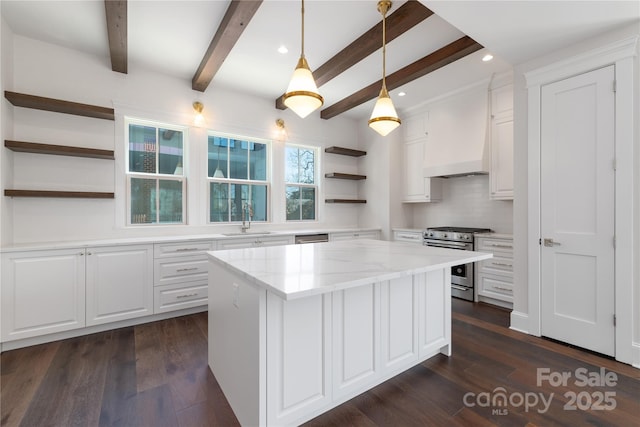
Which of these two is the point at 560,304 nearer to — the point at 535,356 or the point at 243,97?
the point at 535,356

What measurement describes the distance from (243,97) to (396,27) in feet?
8.09

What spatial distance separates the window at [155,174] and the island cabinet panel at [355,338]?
9.45ft

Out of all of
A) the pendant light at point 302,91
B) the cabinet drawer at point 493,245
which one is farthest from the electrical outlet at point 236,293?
the cabinet drawer at point 493,245

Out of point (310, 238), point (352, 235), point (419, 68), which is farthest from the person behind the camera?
point (352, 235)

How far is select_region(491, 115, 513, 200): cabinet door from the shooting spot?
347cm

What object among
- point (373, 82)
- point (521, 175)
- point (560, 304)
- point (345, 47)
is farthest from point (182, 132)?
point (560, 304)

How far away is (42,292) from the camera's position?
2.51 metres

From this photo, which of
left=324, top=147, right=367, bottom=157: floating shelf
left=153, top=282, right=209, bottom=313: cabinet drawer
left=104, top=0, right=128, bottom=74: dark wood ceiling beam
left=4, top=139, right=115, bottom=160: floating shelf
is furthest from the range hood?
left=4, top=139, right=115, bottom=160: floating shelf

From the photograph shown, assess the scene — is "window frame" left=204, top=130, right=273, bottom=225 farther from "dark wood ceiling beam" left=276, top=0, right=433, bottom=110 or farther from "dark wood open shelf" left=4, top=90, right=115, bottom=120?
"dark wood ceiling beam" left=276, top=0, right=433, bottom=110

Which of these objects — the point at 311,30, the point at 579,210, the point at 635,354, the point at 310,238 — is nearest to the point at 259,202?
the point at 310,238

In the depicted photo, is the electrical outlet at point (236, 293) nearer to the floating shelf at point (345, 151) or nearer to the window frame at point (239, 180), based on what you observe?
the window frame at point (239, 180)

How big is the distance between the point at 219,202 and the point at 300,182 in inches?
56.0

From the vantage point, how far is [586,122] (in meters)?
2.37

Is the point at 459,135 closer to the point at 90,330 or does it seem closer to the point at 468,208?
the point at 468,208
